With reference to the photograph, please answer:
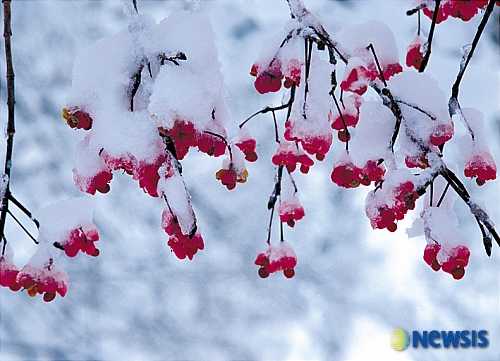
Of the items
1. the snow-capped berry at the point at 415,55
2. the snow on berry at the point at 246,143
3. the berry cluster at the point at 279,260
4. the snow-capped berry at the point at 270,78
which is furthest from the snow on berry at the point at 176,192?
the snow-capped berry at the point at 415,55

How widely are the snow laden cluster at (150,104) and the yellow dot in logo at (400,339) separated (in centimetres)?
340

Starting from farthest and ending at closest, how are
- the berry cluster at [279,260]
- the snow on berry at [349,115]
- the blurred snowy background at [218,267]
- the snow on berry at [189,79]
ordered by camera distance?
the blurred snowy background at [218,267] < the berry cluster at [279,260] < the snow on berry at [349,115] < the snow on berry at [189,79]

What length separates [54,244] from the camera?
1.09 m

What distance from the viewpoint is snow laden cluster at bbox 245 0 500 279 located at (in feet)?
2.93

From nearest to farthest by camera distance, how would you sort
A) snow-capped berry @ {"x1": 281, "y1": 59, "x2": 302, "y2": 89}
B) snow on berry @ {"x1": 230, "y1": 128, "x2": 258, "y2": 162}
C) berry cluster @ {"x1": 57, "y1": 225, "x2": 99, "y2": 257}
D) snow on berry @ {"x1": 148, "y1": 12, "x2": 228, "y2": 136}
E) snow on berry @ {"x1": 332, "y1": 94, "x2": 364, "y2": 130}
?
snow on berry @ {"x1": 148, "y1": 12, "x2": 228, "y2": 136}, snow-capped berry @ {"x1": 281, "y1": 59, "x2": 302, "y2": 89}, berry cluster @ {"x1": 57, "y1": 225, "x2": 99, "y2": 257}, snow on berry @ {"x1": 332, "y1": 94, "x2": 364, "y2": 130}, snow on berry @ {"x1": 230, "y1": 128, "x2": 258, "y2": 162}

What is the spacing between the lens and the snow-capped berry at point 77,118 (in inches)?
32.4

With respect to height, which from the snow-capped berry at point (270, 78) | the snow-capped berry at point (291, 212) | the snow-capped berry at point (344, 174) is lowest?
the snow-capped berry at point (270, 78)

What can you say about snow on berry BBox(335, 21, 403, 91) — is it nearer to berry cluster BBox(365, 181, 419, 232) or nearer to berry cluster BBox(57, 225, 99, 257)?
berry cluster BBox(365, 181, 419, 232)

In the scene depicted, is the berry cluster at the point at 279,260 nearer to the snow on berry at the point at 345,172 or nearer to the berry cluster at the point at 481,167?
the snow on berry at the point at 345,172

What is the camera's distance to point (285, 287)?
4270 mm

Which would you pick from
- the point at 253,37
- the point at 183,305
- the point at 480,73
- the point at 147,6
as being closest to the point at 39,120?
the point at 147,6

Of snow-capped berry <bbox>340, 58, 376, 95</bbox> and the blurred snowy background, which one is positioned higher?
the blurred snowy background

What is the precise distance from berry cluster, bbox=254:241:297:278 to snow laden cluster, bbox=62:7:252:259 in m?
0.67

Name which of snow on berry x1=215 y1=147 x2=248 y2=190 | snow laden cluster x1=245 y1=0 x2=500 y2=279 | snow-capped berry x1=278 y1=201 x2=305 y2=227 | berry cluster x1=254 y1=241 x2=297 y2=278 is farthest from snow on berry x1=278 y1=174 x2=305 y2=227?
snow laden cluster x1=245 y1=0 x2=500 y2=279
